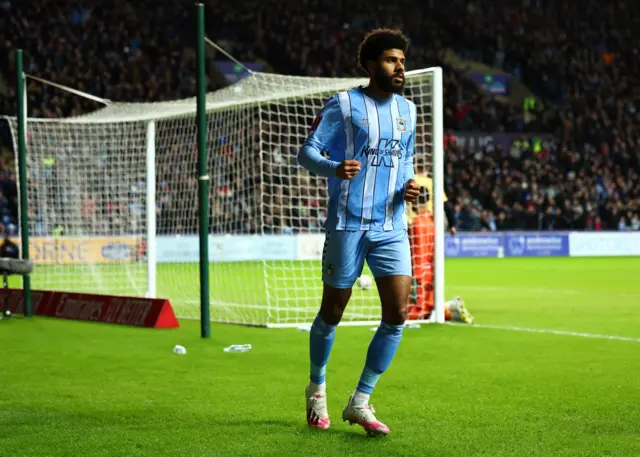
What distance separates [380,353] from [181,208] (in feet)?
52.6

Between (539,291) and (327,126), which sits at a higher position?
(327,126)

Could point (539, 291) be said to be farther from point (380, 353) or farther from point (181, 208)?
point (380, 353)

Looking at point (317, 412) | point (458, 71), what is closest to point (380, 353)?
point (317, 412)

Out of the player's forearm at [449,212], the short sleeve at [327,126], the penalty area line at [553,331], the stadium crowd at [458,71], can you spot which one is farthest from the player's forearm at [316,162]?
the stadium crowd at [458,71]

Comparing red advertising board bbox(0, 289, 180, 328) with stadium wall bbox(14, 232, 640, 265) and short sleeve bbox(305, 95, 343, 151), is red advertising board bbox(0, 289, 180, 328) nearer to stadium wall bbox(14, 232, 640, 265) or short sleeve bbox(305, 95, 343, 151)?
stadium wall bbox(14, 232, 640, 265)

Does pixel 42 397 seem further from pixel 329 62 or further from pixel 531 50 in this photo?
pixel 531 50

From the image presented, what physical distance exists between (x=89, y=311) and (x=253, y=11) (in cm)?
2394

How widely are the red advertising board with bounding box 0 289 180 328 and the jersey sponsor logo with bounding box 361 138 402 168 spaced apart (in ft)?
18.4

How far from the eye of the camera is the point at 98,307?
10797 mm

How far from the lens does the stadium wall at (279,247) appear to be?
19750 millimetres

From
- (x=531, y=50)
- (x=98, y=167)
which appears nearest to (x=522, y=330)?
(x=98, y=167)

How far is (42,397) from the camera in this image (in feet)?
19.4

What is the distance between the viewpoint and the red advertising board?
10133 mm

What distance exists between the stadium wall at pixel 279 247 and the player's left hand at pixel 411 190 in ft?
22.6
